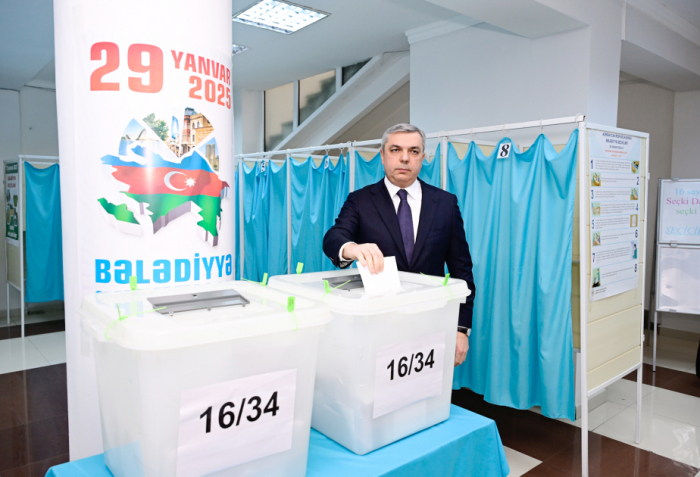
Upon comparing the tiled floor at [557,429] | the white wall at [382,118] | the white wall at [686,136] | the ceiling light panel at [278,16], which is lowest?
the tiled floor at [557,429]

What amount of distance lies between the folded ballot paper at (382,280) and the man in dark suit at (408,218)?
61 centimetres

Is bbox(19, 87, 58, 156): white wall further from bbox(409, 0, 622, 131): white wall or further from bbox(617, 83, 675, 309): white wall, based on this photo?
bbox(617, 83, 675, 309): white wall

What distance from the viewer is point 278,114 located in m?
6.80

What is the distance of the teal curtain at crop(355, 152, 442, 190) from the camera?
113 inches

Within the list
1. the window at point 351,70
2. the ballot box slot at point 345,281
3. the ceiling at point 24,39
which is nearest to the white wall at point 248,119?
the window at point 351,70

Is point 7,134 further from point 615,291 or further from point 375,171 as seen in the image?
point 615,291

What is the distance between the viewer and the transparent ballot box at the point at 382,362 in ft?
3.07

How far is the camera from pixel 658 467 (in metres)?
2.48

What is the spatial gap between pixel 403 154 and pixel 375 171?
165cm

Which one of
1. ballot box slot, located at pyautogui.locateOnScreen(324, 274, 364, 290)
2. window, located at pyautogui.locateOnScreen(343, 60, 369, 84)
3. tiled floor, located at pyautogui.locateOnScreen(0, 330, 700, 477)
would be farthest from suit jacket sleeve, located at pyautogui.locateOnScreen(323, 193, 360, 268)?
window, located at pyautogui.locateOnScreen(343, 60, 369, 84)

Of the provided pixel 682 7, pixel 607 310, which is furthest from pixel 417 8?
pixel 607 310

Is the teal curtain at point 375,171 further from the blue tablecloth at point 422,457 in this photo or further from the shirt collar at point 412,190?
the blue tablecloth at point 422,457

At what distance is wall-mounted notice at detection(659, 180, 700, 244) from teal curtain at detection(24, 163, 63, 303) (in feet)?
18.2

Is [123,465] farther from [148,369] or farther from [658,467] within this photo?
[658,467]
